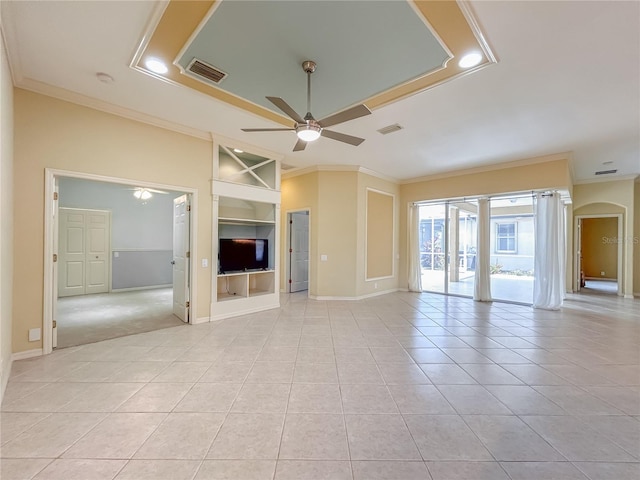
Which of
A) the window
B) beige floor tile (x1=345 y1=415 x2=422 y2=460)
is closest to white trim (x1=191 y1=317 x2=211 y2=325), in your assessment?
beige floor tile (x1=345 y1=415 x2=422 y2=460)

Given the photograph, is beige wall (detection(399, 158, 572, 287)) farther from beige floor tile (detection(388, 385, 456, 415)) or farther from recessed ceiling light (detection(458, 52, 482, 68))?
beige floor tile (detection(388, 385, 456, 415))

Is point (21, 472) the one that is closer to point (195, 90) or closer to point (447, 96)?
point (195, 90)

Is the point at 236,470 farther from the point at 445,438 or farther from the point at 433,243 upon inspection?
the point at 433,243

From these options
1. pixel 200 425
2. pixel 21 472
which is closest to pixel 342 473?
pixel 200 425

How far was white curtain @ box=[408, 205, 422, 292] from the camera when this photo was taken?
24.9 feet

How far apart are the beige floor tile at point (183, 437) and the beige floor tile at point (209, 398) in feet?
0.27

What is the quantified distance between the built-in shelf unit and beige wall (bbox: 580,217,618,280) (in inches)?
444

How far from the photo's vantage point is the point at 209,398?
7.85ft

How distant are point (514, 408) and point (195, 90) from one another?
4.58m

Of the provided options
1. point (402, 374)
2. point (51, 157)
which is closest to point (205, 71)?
point (51, 157)

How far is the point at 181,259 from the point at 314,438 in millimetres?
3795

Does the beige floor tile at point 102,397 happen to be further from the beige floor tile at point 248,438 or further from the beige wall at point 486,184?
the beige wall at point 486,184

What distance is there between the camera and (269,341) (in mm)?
3770

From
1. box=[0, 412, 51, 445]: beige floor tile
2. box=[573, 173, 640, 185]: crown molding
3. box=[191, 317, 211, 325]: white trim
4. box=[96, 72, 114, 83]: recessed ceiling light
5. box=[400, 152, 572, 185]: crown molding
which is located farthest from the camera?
box=[573, 173, 640, 185]: crown molding
